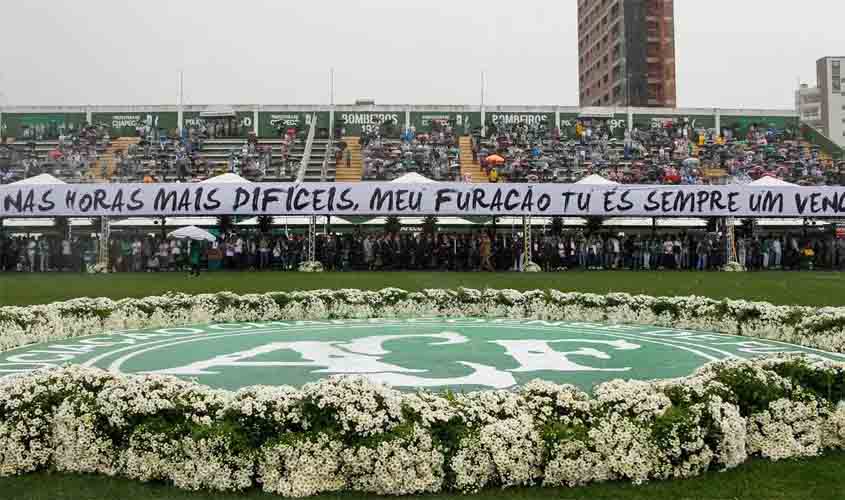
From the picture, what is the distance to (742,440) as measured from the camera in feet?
17.8

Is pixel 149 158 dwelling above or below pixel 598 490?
above

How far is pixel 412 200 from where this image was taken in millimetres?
27797

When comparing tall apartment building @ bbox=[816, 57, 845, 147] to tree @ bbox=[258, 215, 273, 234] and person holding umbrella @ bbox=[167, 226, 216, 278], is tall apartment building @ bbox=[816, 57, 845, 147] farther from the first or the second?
person holding umbrella @ bbox=[167, 226, 216, 278]

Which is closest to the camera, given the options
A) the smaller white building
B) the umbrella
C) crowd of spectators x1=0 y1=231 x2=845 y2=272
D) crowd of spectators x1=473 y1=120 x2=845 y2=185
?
the umbrella

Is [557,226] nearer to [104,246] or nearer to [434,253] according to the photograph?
[434,253]

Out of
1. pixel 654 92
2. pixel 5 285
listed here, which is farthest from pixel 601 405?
pixel 654 92

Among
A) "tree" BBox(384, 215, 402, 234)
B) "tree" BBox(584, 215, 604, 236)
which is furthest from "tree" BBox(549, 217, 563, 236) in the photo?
"tree" BBox(384, 215, 402, 234)

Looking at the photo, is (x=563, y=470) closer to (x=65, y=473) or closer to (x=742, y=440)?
(x=742, y=440)

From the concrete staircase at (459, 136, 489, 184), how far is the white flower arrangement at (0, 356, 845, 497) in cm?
3317

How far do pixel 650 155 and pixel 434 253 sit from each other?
18061 millimetres

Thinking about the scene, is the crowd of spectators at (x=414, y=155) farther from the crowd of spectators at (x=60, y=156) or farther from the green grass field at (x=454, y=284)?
the crowd of spectators at (x=60, y=156)

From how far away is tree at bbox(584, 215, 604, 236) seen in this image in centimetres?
3178

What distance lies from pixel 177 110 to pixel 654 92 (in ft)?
182

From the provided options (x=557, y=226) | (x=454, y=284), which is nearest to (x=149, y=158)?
(x=557, y=226)
